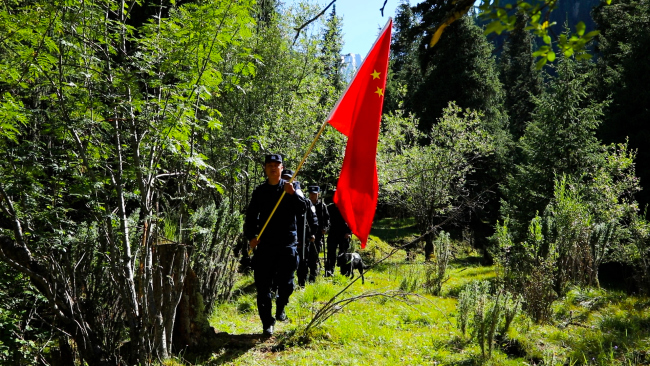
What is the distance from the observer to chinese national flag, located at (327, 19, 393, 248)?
4.03 m

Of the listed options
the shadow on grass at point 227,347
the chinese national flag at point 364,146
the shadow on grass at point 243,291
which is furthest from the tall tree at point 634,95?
the shadow on grass at point 227,347

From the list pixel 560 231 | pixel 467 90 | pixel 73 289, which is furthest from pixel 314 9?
pixel 467 90

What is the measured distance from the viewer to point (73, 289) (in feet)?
14.0

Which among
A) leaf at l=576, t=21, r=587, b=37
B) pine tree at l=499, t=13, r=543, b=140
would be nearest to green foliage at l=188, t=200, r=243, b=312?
leaf at l=576, t=21, r=587, b=37

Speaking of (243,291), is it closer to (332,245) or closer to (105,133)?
(332,245)

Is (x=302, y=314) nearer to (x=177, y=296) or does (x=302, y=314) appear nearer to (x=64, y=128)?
(x=177, y=296)

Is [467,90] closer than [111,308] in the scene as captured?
No

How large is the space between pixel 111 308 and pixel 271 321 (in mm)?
1709

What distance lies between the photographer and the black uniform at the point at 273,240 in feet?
17.2

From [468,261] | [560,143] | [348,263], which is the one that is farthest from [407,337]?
[560,143]

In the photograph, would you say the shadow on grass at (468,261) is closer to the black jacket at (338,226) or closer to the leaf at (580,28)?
the black jacket at (338,226)

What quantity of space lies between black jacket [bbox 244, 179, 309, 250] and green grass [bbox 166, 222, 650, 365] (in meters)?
1.04

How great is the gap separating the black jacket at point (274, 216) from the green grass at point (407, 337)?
1.04m

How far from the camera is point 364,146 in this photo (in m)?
4.07
